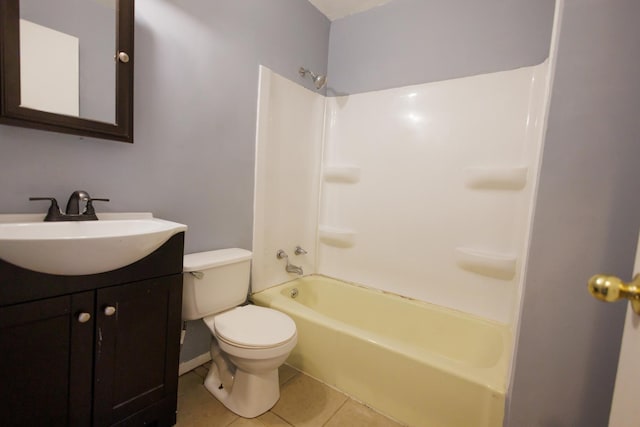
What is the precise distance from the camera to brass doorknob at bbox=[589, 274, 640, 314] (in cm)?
42

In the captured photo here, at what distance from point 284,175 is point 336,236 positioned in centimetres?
64

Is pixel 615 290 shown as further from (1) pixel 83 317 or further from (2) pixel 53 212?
(2) pixel 53 212

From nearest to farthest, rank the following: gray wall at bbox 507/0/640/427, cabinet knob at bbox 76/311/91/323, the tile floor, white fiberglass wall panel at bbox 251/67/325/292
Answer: gray wall at bbox 507/0/640/427, cabinet knob at bbox 76/311/91/323, the tile floor, white fiberglass wall panel at bbox 251/67/325/292

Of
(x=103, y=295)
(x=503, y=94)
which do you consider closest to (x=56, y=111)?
(x=103, y=295)

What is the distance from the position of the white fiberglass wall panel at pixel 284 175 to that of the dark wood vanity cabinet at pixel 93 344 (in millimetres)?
778

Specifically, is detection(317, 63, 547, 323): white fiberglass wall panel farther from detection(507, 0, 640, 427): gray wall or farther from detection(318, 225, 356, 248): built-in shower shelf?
detection(507, 0, 640, 427): gray wall

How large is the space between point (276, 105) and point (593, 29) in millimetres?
1608

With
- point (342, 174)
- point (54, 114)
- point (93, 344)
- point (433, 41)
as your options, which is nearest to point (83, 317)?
point (93, 344)

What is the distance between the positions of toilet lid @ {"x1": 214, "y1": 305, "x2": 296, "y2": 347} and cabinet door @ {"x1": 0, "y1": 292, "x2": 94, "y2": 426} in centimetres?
50

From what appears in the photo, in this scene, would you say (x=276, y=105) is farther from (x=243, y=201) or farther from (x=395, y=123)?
(x=395, y=123)

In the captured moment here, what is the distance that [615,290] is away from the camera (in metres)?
0.43

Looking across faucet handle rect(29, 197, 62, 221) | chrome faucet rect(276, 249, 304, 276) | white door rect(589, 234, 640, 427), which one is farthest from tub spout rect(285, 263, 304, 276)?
white door rect(589, 234, 640, 427)

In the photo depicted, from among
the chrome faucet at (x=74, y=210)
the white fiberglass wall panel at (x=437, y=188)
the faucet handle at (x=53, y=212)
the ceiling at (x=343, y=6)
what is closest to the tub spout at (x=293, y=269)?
the white fiberglass wall panel at (x=437, y=188)

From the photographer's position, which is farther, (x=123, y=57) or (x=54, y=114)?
(x=123, y=57)
